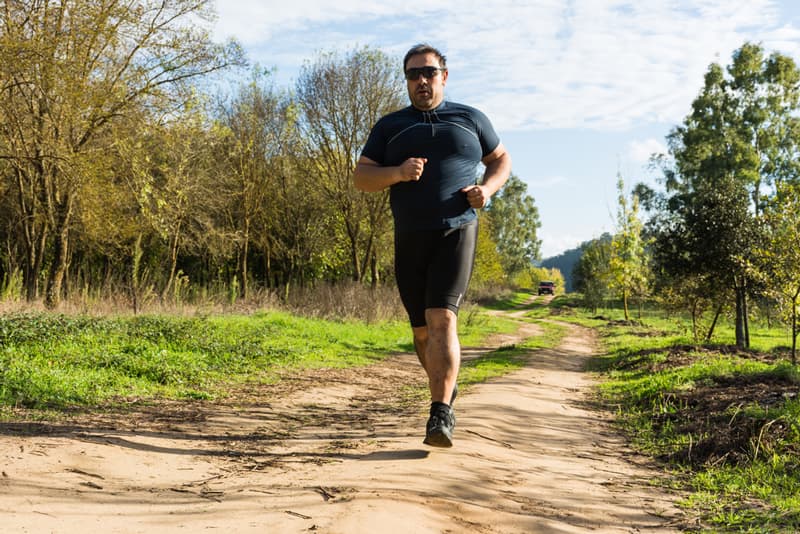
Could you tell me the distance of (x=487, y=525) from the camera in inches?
118

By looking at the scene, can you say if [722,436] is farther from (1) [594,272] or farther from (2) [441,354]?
(1) [594,272]

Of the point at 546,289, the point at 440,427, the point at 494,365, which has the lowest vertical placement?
the point at 494,365

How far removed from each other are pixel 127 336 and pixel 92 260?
1808 centimetres

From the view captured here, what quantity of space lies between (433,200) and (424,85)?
825 mm

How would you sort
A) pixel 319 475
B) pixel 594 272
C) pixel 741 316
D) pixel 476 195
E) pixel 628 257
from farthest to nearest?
1. pixel 594 272
2. pixel 628 257
3. pixel 741 316
4. pixel 476 195
5. pixel 319 475

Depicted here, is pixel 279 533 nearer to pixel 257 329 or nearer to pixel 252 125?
pixel 257 329

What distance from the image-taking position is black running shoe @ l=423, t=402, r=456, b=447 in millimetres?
4199

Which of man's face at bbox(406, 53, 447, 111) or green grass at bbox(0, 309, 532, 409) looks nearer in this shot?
man's face at bbox(406, 53, 447, 111)

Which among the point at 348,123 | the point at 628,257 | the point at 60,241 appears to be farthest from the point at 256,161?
the point at 628,257

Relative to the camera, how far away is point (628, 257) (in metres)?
35.4

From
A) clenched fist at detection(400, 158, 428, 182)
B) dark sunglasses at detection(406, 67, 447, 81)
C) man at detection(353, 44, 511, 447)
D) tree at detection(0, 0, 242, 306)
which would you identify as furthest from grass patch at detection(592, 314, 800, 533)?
tree at detection(0, 0, 242, 306)

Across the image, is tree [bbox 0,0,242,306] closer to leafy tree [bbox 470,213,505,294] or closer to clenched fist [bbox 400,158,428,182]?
clenched fist [bbox 400,158,428,182]

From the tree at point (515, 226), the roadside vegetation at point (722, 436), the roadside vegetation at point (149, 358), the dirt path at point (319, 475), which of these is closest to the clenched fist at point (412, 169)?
the dirt path at point (319, 475)

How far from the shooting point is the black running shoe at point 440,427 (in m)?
4.20
